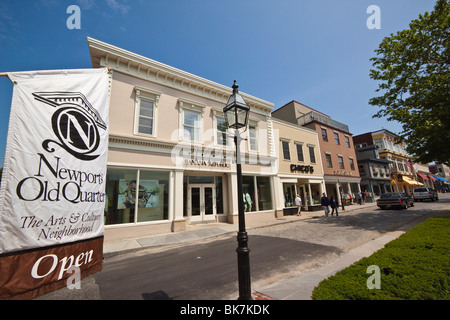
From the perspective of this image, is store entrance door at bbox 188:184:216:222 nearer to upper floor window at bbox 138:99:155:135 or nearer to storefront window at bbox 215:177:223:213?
storefront window at bbox 215:177:223:213

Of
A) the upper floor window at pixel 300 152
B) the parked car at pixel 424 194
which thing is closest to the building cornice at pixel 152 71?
the upper floor window at pixel 300 152

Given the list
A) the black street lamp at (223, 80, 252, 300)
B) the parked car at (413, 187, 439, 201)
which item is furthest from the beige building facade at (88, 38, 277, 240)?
the parked car at (413, 187, 439, 201)

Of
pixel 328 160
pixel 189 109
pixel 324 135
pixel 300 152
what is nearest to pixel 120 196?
pixel 189 109

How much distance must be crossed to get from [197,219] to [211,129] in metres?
6.56

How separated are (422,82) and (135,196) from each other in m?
19.1

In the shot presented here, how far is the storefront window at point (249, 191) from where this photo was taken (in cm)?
1466

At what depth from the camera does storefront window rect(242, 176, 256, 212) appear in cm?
1466

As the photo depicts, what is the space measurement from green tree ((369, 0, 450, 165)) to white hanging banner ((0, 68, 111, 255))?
1541cm

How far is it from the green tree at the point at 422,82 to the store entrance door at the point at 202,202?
13.0 m

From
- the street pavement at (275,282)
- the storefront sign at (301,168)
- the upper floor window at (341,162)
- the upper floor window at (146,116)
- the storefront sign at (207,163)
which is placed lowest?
the street pavement at (275,282)

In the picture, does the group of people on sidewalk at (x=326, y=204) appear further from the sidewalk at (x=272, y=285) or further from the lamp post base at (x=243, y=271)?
the lamp post base at (x=243, y=271)

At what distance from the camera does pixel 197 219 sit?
12.9 meters

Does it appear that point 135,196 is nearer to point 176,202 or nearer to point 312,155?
point 176,202
